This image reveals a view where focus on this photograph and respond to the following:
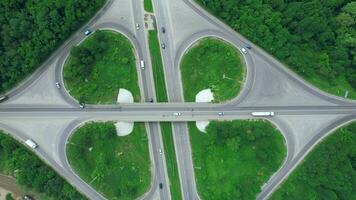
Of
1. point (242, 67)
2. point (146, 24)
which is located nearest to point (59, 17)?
point (146, 24)

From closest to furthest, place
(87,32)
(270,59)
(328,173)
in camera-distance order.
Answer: (328,173)
(87,32)
(270,59)

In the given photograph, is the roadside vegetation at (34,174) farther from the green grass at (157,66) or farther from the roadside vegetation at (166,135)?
the green grass at (157,66)

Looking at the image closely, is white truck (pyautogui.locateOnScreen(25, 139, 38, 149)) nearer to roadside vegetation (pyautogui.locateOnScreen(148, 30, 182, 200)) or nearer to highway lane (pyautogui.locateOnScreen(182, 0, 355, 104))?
roadside vegetation (pyautogui.locateOnScreen(148, 30, 182, 200))

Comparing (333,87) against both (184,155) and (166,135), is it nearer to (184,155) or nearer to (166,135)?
(184,155)

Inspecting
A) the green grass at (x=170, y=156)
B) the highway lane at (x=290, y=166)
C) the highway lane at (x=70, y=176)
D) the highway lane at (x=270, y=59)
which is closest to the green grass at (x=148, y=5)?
the highway lane at (x=270, y=59)

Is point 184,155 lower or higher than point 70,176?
higher

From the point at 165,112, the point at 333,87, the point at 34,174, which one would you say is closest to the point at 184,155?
the point at 165,112
